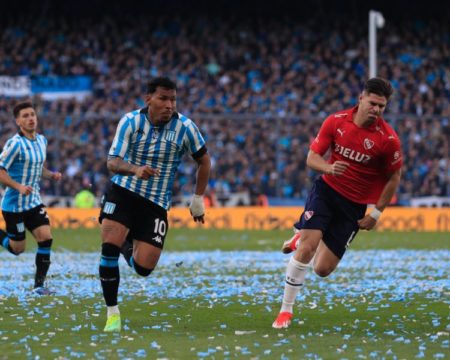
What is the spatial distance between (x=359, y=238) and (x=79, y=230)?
8053 mm

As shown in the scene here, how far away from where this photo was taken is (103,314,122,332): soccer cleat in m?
9.28

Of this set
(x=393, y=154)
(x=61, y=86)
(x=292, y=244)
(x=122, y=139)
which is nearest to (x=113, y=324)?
(x=122, y=139)

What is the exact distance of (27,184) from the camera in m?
13.2

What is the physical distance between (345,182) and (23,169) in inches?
185

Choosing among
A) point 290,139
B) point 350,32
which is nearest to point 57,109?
point 290,139

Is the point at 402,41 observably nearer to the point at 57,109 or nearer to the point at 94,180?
the point at 57,109

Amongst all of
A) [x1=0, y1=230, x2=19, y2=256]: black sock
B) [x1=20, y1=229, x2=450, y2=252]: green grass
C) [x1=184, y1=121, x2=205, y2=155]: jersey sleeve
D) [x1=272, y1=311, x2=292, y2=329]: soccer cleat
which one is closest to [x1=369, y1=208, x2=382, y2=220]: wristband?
[x1=272, y1=311, x2=292, y2=329]: soccer cleat

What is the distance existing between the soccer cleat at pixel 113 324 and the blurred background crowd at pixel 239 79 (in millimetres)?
20884

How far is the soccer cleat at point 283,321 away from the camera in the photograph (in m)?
9.50

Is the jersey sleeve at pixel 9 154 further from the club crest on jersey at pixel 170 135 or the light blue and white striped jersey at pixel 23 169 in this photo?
the club crest on jersey at pixel 170 135

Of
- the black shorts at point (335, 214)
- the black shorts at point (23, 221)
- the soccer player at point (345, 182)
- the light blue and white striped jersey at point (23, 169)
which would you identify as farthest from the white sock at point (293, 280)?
the light blue and white striped jersey at point (23, 169)

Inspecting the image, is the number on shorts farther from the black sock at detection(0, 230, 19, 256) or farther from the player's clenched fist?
the black sock at detection(0, 230, 19, 256)

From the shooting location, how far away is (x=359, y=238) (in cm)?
2669

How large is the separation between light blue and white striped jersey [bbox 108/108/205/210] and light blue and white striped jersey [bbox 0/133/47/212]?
3.54m
